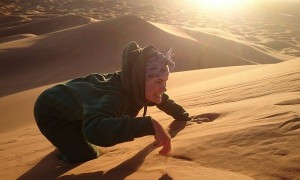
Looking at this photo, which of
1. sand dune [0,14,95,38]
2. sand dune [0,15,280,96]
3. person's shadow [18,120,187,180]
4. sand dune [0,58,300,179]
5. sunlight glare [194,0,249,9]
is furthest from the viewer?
sunlight glare [194,0,249,9]

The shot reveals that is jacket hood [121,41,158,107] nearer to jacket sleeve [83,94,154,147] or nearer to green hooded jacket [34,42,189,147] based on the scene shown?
green hooded jacket [34,42,189,147]

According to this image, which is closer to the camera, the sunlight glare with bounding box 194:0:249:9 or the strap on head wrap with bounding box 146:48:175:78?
the strap on head wrap with bounding box 146:48:175:78

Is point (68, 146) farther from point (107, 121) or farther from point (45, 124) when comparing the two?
point (107, 121)

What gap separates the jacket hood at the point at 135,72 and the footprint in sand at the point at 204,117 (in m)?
0.76

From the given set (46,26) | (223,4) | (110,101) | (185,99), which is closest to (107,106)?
(110,101)

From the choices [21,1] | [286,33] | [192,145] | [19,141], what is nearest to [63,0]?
[21,1]

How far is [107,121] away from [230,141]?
2.35 feet

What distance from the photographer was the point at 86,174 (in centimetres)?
213

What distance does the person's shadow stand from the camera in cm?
203

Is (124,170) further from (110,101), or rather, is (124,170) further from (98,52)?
(98,52)

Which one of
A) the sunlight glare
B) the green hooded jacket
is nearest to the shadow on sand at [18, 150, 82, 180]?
the green hooded jacket

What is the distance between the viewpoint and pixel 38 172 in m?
2.43

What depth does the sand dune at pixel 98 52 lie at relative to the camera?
31.0 feet

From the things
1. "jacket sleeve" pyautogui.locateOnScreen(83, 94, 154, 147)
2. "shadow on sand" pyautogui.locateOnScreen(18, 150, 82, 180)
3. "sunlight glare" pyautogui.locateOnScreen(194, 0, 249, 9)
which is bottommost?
"sunlight glare" pyautogui.locateOnScreen(194, 0, 249, 9)
